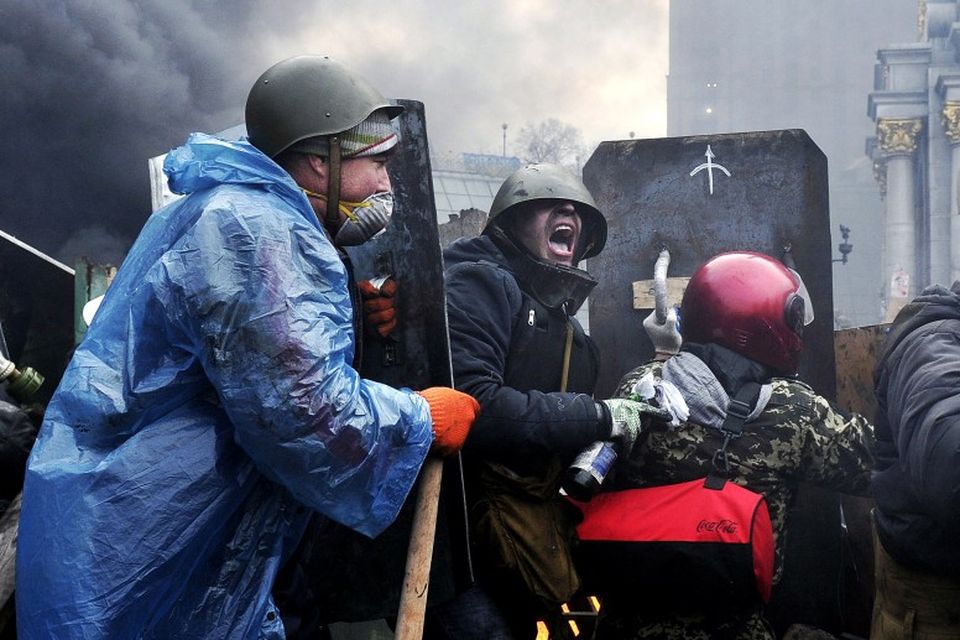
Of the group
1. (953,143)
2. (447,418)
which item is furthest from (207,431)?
(953,143)

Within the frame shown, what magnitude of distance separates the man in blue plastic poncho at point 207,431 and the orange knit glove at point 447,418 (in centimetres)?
19

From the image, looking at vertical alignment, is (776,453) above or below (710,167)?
below

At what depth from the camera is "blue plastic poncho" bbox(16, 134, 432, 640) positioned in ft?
6.49

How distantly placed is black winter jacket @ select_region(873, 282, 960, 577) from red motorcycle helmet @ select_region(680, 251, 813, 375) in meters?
0.40

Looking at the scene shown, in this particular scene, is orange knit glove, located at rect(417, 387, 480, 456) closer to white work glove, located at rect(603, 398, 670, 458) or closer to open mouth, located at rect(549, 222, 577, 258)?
white work glove, located at rect(603, 398, 670, 458)

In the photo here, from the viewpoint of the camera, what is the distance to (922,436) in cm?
239

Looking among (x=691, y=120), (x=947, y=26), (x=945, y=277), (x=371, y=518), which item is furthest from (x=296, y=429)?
(x=691, y=120)

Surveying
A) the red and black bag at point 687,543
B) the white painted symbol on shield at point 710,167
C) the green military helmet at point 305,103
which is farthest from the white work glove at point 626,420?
the white painted symbol on shield at point 710,167

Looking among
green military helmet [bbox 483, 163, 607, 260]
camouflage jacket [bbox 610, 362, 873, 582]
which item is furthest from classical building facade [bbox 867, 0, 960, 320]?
camouflage jacket [bbox 610, 362, 873, 582]

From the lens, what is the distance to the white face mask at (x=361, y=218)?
8.25 ft

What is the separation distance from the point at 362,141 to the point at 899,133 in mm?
32926

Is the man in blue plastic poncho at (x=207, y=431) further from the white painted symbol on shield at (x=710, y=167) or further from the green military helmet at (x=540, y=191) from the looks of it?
the white painted symbol on shield at (x=710, y=167)

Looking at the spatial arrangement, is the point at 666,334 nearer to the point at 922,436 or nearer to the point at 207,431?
the point at 922,436

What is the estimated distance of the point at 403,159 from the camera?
10.1 feet
